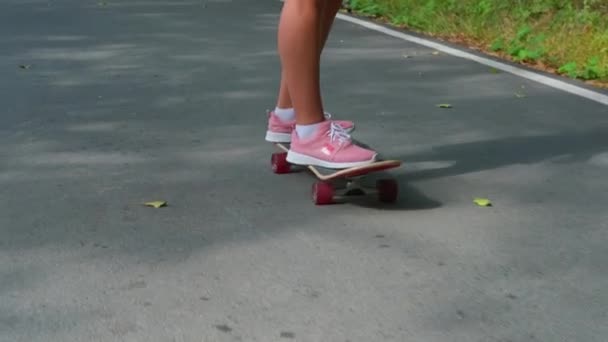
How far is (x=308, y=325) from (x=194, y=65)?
16.6 feet

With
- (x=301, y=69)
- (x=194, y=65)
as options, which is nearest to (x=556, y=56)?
(x=194, y=65)

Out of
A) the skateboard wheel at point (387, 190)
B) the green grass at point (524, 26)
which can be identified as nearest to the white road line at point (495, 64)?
the green grass at point (524, 26)

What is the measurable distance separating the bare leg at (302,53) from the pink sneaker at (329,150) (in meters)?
0.07

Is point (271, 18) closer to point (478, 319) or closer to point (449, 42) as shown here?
point (449, 42)

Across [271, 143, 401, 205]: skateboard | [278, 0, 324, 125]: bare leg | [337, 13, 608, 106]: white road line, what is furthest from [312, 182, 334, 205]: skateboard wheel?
[337, 13, 608, 106]: white road line

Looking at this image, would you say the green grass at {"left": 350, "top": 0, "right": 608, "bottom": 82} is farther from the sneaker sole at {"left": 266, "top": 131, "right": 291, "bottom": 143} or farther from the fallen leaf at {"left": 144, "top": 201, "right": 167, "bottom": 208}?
the fallen leaf at {"left": 144, "top": 201, "right": 167, "bottom": 208}

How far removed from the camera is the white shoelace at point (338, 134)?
449 centimetres

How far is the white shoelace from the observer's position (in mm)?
4492

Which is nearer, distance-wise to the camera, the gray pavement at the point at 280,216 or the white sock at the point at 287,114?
the gray pavement at the point at 280,216

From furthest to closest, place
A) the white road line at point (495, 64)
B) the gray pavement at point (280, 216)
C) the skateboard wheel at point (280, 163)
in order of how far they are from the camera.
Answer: the white road line at point (495, 64) < the skateboard wheel at point (280, 163) < the gray pavement at point (280, 216)

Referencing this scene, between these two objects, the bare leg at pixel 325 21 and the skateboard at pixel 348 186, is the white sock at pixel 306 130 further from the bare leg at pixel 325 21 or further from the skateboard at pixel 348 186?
the bare leg at pixel 325 21

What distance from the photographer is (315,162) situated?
14.9 ft

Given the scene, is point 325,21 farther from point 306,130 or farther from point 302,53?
point 306,130

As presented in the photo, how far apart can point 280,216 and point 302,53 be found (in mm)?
632
